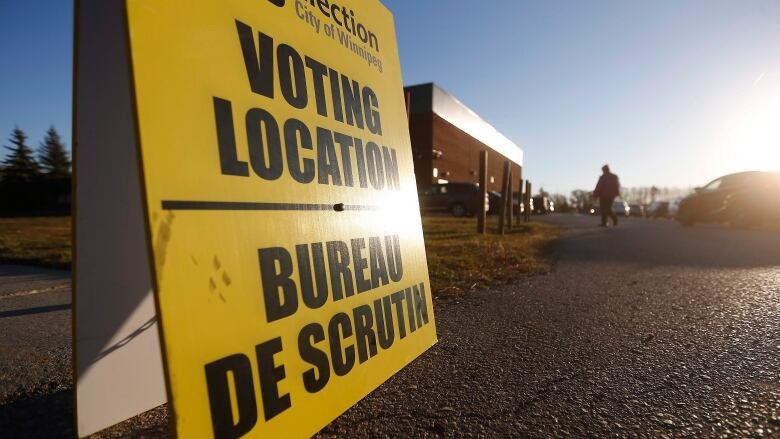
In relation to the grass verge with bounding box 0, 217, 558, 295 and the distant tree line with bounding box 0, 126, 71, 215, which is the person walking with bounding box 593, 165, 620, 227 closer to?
the grass verge with bounding box 0, 217, 558, 295

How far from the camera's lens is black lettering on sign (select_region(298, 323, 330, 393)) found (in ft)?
3.59

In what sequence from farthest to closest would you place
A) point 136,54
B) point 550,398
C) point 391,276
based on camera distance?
point 391,276 → point 550,398 → point 136,54

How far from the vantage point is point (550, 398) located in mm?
1342

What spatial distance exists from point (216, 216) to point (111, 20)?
Result: 598 mm

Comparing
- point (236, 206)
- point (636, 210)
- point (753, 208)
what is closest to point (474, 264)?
point (236, 206)

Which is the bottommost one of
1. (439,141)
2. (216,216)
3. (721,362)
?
(721,362)

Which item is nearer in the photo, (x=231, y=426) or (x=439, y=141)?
(x=231, y=426)

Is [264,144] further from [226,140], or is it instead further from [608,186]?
[608,186]

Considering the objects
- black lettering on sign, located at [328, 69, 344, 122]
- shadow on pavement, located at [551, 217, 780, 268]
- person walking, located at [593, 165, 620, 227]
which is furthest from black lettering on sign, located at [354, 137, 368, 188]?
person walking, located at [593, 165, 620, 227]

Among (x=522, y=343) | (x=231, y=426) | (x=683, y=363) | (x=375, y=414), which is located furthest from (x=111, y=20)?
(x=683, y=363)

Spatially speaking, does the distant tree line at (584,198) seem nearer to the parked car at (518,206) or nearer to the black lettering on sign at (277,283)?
the parked car at (518,206)

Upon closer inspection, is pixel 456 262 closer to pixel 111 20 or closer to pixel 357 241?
pixel 357 241

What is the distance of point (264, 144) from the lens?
1.09 meters

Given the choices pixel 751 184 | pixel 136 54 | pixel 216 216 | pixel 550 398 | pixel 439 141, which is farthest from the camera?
pixel 439 141
